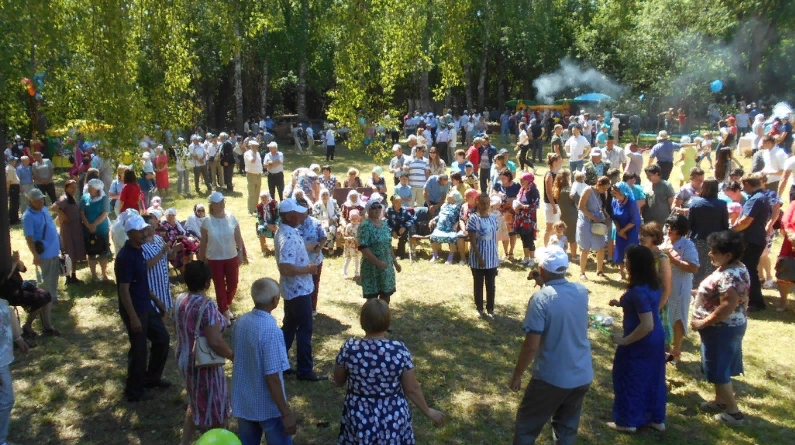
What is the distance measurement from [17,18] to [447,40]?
205 inches

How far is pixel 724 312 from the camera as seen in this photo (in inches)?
206

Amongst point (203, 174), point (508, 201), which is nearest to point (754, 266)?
point (508, 201)

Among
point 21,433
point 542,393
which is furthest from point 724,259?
point 21,433

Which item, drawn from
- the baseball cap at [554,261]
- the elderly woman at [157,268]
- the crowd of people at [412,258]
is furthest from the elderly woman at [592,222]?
the elderly woman at [157,268]

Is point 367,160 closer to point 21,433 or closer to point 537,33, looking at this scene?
point 537,33

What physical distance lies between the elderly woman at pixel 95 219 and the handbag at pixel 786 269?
888 centimetres

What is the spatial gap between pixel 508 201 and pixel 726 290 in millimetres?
5991

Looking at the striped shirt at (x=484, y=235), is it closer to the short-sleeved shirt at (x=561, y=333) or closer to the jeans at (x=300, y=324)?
the jeans at (x=300, y=324)

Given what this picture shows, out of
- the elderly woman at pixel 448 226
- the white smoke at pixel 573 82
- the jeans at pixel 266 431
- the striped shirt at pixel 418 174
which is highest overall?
the white smoke at pixel 573 82

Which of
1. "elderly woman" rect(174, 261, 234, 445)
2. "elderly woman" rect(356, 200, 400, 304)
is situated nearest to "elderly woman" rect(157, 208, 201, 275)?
"elderly woman" rect(356, 200, 400, 304)

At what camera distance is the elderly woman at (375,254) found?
7133 millimetres

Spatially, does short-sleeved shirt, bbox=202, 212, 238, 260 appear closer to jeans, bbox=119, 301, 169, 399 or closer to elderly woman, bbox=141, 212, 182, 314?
elderly woman, bbox=141, 212, 182, 314

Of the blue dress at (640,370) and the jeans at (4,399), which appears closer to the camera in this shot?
the jeans at (4,399)

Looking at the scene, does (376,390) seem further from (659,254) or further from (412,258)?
(412,258)
